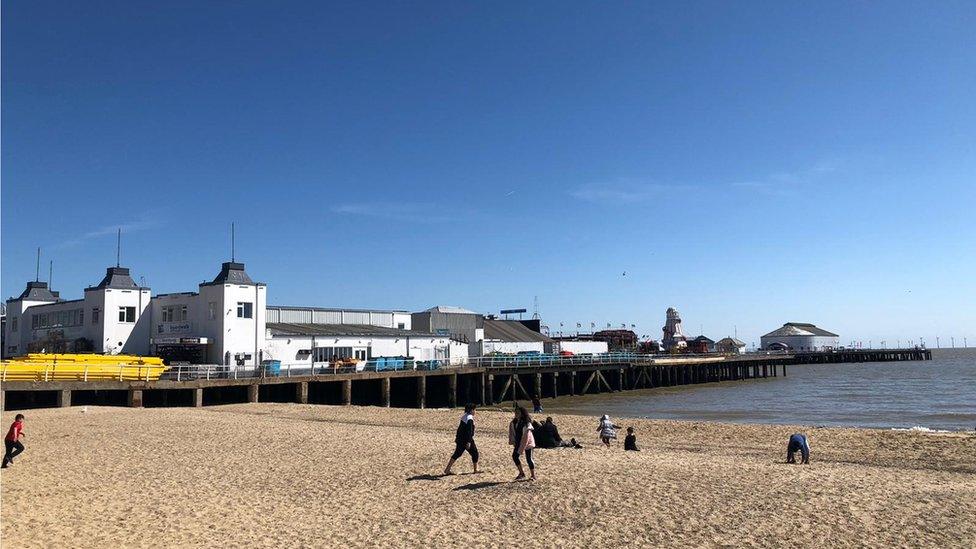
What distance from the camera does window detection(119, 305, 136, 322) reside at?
126ft

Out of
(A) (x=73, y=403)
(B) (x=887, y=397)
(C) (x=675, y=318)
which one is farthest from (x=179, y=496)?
(C) (x=675, y=318)

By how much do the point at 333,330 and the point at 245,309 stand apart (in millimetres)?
7569

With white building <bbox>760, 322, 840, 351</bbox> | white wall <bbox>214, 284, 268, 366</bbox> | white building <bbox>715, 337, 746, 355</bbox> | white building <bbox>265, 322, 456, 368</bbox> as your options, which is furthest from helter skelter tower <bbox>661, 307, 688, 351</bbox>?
white wall <bbox>214, 284, 268, 366</bbox>

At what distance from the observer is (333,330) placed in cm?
4350

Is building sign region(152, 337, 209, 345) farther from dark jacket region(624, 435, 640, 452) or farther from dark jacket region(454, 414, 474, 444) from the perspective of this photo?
dark jacket region(454, 414, 474, 444)

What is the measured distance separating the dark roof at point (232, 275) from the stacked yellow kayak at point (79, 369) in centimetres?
575

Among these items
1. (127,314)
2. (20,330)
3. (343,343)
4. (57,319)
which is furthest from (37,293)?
(343,343)

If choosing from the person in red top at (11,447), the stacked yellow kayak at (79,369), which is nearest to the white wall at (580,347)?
the stacked yellow kayak at (79,369)

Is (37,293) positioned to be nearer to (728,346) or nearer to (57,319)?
(57,319)

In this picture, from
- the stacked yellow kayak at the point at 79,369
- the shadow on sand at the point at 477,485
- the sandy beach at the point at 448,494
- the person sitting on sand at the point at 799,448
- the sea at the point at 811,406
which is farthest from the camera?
the sea at the point at 811,406

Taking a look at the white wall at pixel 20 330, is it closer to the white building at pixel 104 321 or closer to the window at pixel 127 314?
the white building at pixel 104 321

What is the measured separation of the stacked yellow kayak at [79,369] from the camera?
2730cm

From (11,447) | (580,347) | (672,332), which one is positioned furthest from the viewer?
(672,332)

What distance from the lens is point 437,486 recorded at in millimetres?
12750
